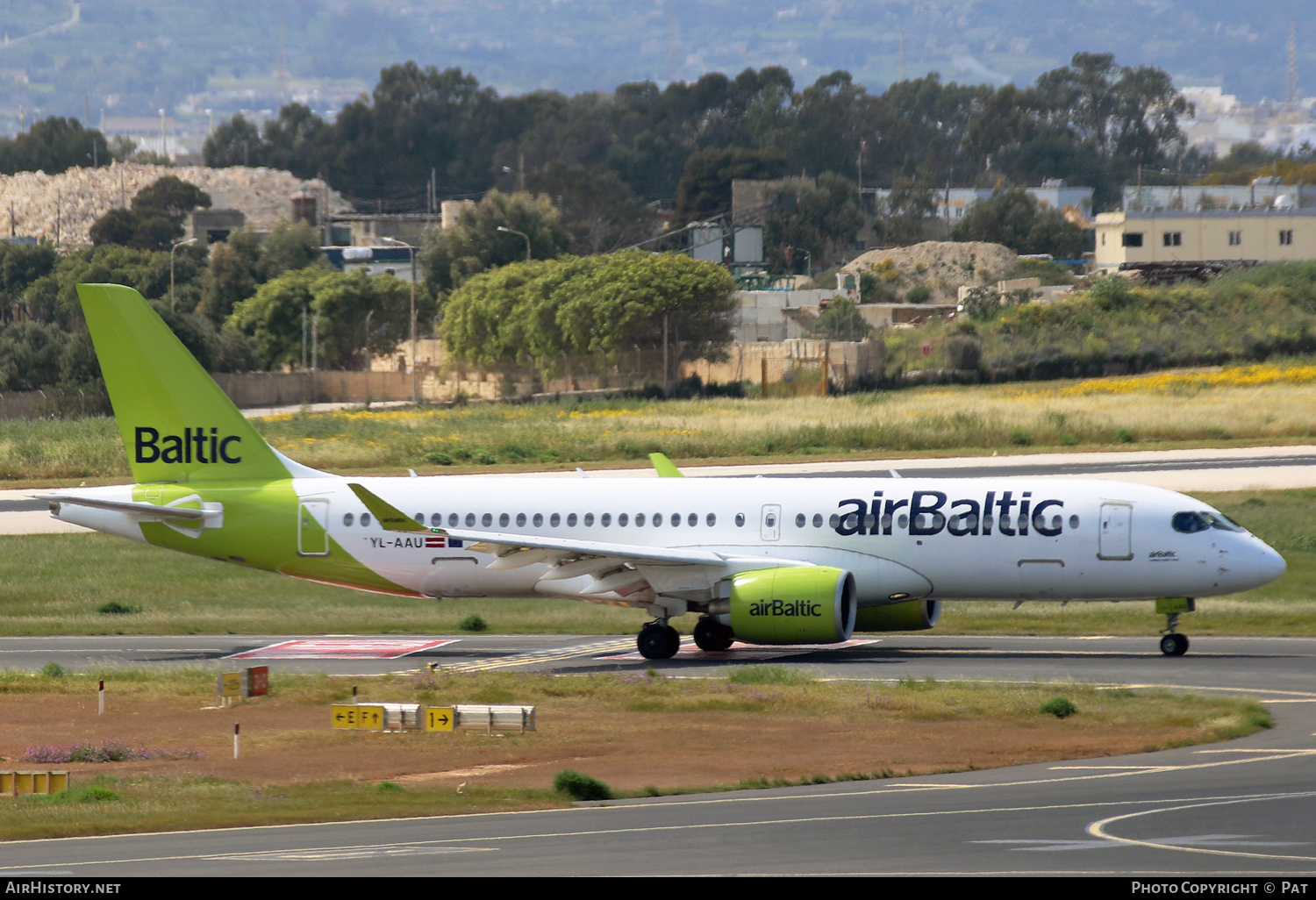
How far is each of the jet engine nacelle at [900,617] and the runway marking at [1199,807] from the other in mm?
15890

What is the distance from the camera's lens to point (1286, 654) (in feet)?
112

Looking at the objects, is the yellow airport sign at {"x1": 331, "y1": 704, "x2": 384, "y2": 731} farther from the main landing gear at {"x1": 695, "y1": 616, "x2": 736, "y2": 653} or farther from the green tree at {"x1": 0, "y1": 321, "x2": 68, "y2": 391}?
the green tree at {"x1": 0, "y1": 321, "x2": 68, "y2": 391}

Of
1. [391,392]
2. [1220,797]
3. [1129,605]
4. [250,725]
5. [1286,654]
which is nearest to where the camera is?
[1220,797]

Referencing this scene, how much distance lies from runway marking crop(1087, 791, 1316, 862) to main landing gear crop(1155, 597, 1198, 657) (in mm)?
13745

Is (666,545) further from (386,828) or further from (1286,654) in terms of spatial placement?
(386,828)

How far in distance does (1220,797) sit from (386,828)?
10185 millimetres

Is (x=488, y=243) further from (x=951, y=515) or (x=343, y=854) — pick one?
(x=343, y=854)

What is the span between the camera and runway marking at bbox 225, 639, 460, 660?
37.8 meters

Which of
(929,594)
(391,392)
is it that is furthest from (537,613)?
(391,392)

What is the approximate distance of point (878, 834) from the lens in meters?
18.4

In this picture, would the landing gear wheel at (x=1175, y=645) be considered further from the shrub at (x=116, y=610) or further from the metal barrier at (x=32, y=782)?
the shrub at (x=116, y=610)

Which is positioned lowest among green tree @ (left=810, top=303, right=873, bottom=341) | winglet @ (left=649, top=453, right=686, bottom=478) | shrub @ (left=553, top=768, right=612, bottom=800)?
shrub @ (left=553, top=768, right=612, bottom=800)

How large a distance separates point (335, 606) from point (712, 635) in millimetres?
13692

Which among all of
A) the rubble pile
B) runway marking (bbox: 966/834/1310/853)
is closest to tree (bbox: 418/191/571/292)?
the rubble pile
